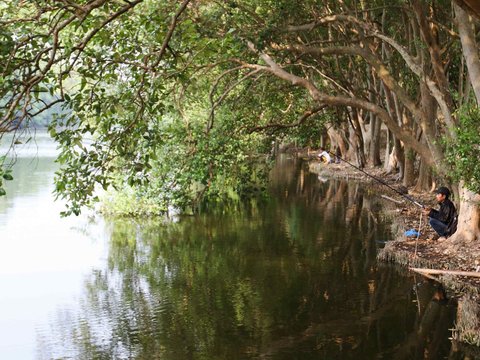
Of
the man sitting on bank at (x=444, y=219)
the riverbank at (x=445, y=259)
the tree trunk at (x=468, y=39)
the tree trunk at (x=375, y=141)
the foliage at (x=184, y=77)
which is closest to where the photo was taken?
the foliage at (x=184, y=77)

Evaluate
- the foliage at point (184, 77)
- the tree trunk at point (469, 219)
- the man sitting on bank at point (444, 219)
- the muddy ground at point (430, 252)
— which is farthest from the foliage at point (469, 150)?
the foliage at point (184, 77)

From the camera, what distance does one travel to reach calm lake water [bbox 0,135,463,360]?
11.6 m

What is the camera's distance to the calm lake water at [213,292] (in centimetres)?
1162

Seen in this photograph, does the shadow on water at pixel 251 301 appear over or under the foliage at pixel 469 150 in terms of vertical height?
under

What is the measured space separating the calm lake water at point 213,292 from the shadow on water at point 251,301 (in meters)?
0.03

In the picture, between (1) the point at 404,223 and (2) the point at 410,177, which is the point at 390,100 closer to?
(2) the point at 410,177

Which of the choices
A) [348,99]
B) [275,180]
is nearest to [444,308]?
[348,99]

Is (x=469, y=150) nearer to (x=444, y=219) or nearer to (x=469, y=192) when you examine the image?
(x=469, y=192)

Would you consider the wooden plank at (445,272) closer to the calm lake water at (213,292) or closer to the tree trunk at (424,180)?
the calm lake water at (213,292)

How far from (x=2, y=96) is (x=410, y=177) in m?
23.9

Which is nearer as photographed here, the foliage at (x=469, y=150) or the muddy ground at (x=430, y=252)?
the foliage at (x=469, y=150)

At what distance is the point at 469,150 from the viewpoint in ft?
41.2

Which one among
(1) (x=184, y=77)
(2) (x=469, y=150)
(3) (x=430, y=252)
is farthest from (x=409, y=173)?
(1) (x=184, y=77)

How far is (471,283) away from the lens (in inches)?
531
